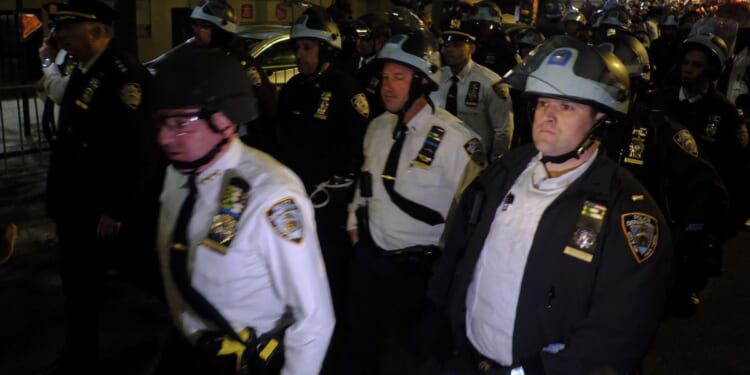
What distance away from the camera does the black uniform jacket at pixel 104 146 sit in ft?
13.2

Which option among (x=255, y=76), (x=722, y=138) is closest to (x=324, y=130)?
(x=255, y=76)

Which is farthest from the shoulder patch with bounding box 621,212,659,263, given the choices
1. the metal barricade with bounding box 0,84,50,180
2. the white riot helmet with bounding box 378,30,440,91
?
the metal barricade with bounding box 0,84,50,180

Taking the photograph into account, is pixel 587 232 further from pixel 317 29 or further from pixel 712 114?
pixel 317 29

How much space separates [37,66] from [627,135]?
11.2 meters

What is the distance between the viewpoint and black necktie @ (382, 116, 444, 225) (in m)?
3.85

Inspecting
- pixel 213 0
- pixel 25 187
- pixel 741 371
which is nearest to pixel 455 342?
pixel 741 371

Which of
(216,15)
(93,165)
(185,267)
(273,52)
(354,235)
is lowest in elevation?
(273,52)

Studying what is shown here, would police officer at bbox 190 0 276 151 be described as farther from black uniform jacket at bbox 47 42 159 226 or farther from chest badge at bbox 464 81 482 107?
chest badge at bbox 464 81 482 107

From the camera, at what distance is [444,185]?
3.86 meters

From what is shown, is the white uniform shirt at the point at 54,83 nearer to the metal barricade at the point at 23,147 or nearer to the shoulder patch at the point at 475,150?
the shoulder patch at the point at 475,150

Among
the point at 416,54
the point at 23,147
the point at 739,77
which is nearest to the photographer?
the point at 416,54

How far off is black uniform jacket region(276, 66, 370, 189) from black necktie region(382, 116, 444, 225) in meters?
0.98

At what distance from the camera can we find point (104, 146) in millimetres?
4023

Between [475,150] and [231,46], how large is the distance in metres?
2.97
